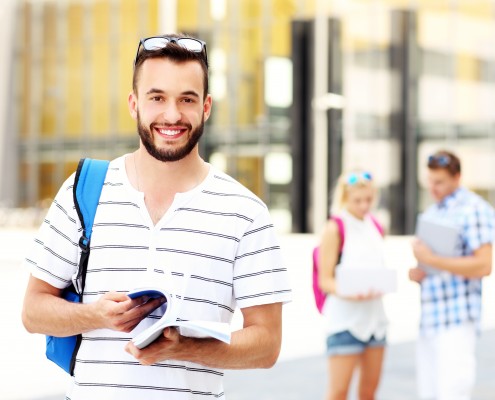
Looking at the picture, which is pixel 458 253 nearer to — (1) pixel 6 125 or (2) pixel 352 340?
(2) pixel 352 340

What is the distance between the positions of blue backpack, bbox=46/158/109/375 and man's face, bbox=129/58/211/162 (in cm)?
20

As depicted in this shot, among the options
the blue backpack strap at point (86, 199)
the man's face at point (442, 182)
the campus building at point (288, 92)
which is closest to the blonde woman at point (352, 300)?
the man's face at point (442, 182)

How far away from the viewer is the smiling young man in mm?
2443

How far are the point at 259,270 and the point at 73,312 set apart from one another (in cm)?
50

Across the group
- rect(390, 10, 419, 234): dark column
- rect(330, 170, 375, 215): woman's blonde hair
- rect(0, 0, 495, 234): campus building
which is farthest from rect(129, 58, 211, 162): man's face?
rect(390, 10, 419, 234): dark column

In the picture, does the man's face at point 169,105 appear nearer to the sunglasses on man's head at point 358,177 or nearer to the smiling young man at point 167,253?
Answer: the smiling young man at point 167,253

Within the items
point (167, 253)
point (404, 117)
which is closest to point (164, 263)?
point (167, 253)

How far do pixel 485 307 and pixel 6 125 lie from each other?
3283 centimetres

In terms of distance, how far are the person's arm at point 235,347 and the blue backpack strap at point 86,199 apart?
384 millimetres

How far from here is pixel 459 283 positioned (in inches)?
226

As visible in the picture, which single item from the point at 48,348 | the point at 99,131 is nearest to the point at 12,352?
the point at 48,348

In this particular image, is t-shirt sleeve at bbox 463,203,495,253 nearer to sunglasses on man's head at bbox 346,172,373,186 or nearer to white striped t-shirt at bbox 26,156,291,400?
sunglasses on man's head at bbox 346,172,373,186

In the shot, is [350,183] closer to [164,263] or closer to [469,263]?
[469,263]

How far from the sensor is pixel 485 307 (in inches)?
536
